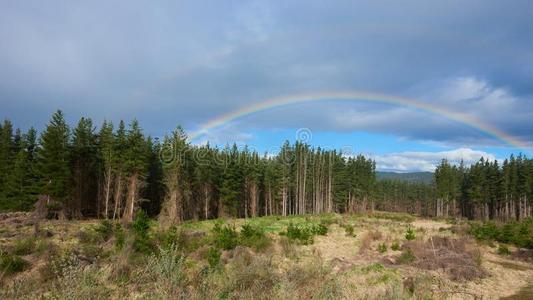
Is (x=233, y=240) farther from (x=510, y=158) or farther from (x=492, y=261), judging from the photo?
(x=510, y=158)

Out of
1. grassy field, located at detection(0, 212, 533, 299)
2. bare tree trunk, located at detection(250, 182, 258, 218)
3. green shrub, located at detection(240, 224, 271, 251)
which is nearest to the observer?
→ grassy field, located at detection(0, 212, 533, 299)

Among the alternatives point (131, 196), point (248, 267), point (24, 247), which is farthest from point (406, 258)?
point (131, 196)

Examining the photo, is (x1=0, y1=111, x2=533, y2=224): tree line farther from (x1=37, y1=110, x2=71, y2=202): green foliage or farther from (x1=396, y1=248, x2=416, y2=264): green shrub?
(x1=396, y1=248, x2=416, y2=264): green shrub

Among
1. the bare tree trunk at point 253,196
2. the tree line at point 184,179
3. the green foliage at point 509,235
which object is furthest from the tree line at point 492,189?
the green foliage at point 509,235

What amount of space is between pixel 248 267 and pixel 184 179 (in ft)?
130

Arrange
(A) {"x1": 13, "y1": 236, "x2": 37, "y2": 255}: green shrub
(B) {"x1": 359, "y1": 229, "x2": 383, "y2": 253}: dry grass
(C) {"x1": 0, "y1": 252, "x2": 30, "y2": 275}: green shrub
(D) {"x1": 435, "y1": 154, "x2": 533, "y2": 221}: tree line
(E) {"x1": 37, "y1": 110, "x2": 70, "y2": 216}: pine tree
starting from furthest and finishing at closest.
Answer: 1. (D) {"x1": 435, "y1": 154, "x2": 533, "y2": 221}: tree line
2. (E) {"x1": 37, "y1": 110, "x2": 70, "y2": 216}: pine tree
3. (B) {"x1": 359, "y1": 229, "x2": 383, "y2": 253}: dry grass
4. (A) {"x1": 13, "y1": 236, "x2": 37, "y2": 255}: green shrub
5. (C) {"x1": 0, "y1": 252, "x2": 30, "y2": 275}: green shrub

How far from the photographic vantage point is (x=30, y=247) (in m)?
14.4

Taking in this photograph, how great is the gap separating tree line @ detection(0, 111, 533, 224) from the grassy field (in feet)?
58.0

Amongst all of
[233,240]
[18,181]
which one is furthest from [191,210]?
[233,240]

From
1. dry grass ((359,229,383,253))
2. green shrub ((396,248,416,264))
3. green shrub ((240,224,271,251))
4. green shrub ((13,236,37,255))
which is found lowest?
dry grass ((359,229,383,253))

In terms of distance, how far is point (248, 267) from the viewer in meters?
8.42

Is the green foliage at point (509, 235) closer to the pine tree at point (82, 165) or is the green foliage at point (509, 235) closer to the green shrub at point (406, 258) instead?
the green shrub at point (406, 258)

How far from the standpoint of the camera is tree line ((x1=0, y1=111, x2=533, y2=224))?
135 feet

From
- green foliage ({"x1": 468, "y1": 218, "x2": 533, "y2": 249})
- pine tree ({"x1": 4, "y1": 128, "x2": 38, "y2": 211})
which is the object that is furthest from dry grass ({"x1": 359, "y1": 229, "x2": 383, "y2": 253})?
pine tree ({"x1": 4, "y1": 128, "x2": 38, "y2": 211})
